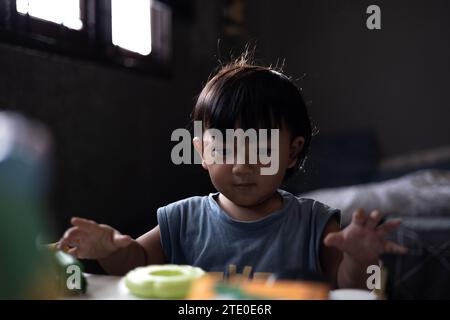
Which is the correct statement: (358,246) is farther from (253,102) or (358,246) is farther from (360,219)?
(253,102)

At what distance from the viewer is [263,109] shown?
444 millimetres

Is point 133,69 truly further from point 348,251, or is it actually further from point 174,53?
point 348,251

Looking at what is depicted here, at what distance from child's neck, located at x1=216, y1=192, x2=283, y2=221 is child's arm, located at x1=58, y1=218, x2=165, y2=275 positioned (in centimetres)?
8

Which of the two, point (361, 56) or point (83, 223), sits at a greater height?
point (361, 56)

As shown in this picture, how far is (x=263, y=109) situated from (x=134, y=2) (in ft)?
0.56

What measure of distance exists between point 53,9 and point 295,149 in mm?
267

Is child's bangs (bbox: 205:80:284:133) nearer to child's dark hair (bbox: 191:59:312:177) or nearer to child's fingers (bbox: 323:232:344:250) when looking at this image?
child's dark hair (bbox: 191:59:312:177)

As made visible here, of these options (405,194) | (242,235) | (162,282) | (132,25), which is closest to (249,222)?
(242,235)

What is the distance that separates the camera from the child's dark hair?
44cm

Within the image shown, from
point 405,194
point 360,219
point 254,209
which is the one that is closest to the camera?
point 360,219

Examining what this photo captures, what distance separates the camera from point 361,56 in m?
0.52

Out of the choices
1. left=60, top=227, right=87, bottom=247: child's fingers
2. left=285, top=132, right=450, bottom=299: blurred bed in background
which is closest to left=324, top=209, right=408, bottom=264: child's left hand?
left=285, top=132, right=450, bottom=299: blurred bed in background

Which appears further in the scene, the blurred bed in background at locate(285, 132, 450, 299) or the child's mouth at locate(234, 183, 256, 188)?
the blurred bed in background at locate(285, 132, 450, 299)

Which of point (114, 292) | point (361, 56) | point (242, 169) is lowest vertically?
point (114, 292)
